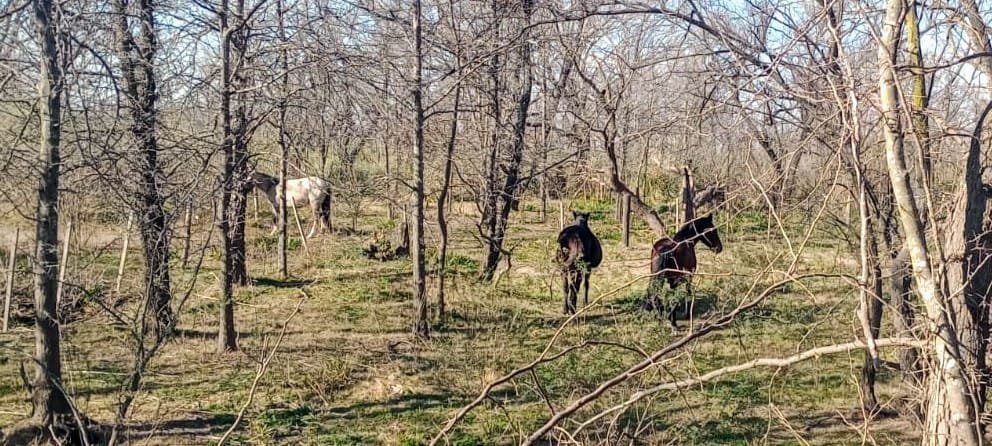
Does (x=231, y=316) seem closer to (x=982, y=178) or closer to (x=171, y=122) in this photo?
(x=171, y=122)

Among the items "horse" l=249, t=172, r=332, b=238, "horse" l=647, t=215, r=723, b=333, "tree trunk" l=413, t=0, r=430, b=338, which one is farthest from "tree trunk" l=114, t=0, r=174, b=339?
"horse" l=249, t=172, r=332, b=238

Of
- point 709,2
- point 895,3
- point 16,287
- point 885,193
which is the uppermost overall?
point 709,2

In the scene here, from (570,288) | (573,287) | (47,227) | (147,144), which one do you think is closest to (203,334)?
(147,144)

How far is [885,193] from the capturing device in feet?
21.9

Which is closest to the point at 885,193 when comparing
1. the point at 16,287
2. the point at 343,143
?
the point at 343,143

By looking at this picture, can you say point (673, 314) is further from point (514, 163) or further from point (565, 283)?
point (514, 163)

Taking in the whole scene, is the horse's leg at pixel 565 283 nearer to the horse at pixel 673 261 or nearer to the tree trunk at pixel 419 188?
the horse at pixel 673 261

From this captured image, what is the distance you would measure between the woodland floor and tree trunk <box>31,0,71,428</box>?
195 millimetres

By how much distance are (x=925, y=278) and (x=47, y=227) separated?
17.3 ft

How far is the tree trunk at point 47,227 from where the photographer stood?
18.1 ft

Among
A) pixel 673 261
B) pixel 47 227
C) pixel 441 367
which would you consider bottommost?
pixel 441 367

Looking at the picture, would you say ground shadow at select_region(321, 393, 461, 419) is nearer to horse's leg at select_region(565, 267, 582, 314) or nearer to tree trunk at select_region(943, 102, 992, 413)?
horse's leg at select_region(565, 267, 582, 314)

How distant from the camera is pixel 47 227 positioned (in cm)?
575

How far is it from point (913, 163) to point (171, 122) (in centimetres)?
649
